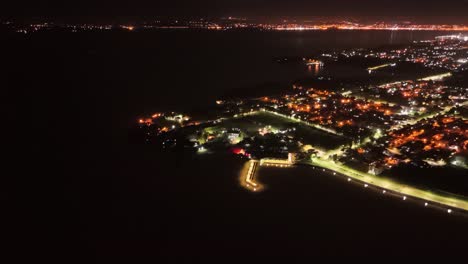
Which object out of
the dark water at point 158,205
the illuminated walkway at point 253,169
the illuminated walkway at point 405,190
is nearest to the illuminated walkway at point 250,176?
the illuminated walkway at point 253,169

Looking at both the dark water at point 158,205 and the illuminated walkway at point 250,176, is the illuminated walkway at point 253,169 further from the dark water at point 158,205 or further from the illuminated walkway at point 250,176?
the dark water at point 158,205

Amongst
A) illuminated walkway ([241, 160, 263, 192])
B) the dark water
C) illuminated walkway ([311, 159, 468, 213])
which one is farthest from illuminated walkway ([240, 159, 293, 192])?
illuminated walkway ([311, 159, 468, 213])

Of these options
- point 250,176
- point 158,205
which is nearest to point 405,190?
point 250,176

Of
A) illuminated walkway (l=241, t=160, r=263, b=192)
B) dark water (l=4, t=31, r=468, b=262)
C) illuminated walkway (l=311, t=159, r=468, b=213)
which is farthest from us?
illuminated walkway (l=241, t=160, r=263, b=192)

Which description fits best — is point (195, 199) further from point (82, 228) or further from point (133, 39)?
point (133, 39)

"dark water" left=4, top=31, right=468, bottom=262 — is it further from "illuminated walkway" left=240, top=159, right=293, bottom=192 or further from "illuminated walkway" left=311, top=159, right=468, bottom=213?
→ "illuminated walkway" left=311, top=159, right=468, bottom=213

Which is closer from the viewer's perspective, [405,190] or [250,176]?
[405,190]

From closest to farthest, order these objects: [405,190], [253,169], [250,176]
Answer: [405,190] < [250,176] < [253,169]

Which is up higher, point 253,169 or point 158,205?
point 253,169

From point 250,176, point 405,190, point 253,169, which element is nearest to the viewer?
point 405,190

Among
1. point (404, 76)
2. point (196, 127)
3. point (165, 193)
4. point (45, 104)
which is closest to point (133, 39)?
point (45, 104)

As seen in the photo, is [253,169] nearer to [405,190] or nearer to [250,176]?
[250,176]
